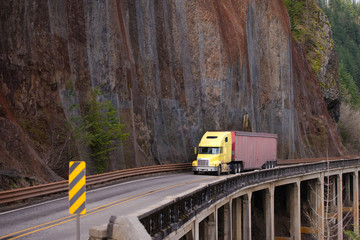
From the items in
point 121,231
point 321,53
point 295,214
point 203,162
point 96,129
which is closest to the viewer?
point 121,231

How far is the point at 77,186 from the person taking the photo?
755 cm

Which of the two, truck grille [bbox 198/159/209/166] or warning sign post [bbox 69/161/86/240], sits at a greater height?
warning sign post [bbox 69/161/86/240]

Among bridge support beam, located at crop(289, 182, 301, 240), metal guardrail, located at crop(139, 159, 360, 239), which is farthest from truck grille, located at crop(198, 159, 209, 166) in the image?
bridge support beam, located at crop(289, 182, 301, 240)

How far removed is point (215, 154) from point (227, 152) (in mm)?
1033

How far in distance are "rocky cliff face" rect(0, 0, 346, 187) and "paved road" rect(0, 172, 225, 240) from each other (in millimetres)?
3732

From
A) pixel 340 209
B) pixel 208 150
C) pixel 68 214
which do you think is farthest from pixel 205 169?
pixel 340 209

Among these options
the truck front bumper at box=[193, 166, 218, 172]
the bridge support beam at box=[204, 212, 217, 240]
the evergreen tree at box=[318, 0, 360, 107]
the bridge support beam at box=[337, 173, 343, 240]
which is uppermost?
the evergreen tree at box=[318, 0, 360, 107]

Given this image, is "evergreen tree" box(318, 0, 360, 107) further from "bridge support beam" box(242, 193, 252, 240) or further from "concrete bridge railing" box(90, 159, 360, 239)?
"bridge support beam" box(242, 193, 252, 240)

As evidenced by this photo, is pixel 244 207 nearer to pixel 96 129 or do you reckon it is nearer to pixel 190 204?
pixel 96 129

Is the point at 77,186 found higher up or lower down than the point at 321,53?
lower down

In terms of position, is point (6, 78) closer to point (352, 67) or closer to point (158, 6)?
point (158, 6)

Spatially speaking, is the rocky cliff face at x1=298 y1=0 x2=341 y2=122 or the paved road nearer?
the paved road

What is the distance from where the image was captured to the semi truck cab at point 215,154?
28781 millimetres

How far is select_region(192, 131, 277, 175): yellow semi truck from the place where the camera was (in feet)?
94.8
